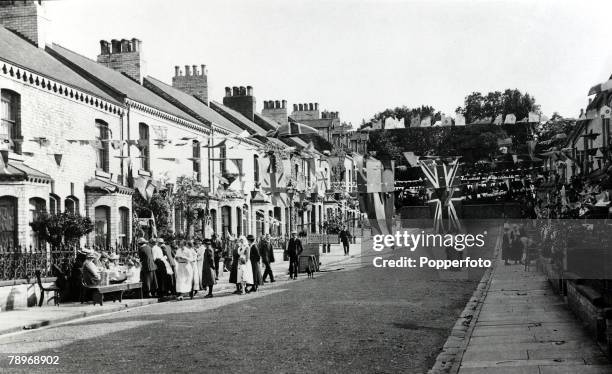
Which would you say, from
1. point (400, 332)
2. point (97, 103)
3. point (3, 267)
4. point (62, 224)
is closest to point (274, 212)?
point (97, 103)

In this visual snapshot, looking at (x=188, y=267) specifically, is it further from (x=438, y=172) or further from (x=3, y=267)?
(x=438, y=172)

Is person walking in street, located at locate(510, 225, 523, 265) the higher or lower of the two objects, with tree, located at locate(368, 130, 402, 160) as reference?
lower

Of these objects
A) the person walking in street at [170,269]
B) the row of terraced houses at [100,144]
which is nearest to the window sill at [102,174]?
the row of terraced houses at [100,144]

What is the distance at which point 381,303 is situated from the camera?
15547 mm

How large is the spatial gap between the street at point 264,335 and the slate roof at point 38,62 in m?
9.23

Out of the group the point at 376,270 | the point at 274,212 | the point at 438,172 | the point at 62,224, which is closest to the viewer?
the point at 62,224

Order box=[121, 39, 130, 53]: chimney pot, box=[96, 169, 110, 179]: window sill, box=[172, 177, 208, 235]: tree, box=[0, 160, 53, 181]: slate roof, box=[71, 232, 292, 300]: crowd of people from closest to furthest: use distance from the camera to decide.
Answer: box=[71, 232, 292, 300]: crowd of people
box=[0, 160, 53, 181]: slate roof
box=[96, 169, 110, 179]: window sill
box=[172, 177, 208, 235]: tree
box=[121, 39, 130, 53]: chimney pot

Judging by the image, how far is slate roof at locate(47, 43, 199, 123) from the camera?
27062 mm

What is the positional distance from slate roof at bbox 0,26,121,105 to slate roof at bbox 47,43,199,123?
57cm

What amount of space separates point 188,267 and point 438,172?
45.9 ft

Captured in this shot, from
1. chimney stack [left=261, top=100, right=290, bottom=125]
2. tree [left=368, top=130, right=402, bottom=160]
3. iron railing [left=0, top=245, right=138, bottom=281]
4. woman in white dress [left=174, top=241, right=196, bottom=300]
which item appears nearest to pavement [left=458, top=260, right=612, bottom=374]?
woman in white dress [left=174, top=241, right=196, bottom=300]

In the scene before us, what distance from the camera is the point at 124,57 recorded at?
34.8 m

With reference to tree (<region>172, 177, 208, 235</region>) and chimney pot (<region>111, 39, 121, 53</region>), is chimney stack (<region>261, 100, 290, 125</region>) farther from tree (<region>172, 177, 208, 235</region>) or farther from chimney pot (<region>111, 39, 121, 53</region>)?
tree (<region>172, 177, 208, 235</region>)

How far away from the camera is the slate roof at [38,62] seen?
2111cm
